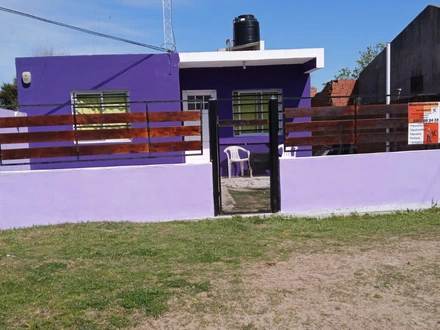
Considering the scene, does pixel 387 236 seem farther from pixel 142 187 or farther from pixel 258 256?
pixel 142 187

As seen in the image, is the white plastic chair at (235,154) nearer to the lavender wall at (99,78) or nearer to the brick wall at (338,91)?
→ the lavender wall at (99,78)

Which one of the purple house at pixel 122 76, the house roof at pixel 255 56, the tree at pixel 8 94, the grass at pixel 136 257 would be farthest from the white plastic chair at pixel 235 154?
the tree at pixel 8 94

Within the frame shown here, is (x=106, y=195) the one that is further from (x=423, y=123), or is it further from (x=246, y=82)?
(x=246, y=82)

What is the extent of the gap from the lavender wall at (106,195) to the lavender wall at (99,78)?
11.2 feet

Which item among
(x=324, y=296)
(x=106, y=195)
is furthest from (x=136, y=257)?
(x=324, y=296)

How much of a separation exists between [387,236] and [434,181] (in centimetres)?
268

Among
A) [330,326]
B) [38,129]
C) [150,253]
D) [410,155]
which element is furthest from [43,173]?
[410,155]

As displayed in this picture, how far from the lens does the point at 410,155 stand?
8.10 m

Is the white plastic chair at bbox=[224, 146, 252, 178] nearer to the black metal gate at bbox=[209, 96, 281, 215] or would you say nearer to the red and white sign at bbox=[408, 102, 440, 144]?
the black metal gate at bbox=[209, 96, 281, 215]

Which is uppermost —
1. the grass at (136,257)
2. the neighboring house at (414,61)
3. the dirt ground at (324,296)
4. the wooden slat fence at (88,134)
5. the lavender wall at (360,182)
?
the neighboring house at (414,61)

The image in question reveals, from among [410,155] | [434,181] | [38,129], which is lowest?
[434,181]

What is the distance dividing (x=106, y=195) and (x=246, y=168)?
19.4 ft

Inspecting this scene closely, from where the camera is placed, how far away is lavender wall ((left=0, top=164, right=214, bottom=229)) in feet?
23.8

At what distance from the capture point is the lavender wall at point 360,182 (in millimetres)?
7785
